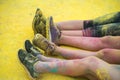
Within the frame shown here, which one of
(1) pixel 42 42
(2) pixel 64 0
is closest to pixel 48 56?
(1) pixel 42 42

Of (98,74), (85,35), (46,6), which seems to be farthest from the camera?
(46,6)

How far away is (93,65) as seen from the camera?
3.79ft

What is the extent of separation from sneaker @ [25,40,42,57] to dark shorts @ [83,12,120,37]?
369 millimetres

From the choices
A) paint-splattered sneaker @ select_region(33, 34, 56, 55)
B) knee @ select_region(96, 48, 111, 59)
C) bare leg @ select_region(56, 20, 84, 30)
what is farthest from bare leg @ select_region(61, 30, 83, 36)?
knee @ select_region(96, 48, 111, 59)

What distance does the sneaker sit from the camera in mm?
1433

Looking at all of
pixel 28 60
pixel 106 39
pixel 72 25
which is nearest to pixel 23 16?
pixel 72 25

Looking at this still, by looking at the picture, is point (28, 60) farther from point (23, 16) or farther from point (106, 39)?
point (23, 16)

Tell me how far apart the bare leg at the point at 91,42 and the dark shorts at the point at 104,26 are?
8 cm

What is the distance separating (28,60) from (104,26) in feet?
1.88

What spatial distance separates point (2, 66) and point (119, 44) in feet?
2.43

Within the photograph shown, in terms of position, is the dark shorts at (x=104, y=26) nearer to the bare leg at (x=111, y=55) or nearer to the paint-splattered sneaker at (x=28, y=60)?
the bare leg at (x=111, y=55)

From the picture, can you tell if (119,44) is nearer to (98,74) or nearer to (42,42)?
(98,74)

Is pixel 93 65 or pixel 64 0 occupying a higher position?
pixel 64 0

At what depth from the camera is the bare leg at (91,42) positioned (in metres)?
1.39
